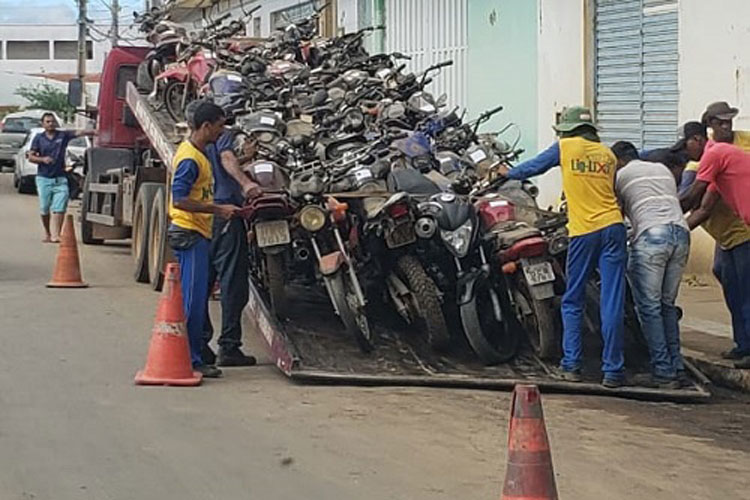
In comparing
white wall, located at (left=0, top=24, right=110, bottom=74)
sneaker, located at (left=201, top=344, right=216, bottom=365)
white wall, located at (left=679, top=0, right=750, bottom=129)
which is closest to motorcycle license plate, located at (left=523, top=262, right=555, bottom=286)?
sneaker, located at (left=201, top=344, right=216, bottom=365)

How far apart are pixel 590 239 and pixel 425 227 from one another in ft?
4.13

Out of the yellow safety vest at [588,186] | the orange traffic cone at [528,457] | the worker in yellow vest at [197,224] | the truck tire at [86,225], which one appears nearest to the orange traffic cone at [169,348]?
the worker in yellow vest at [197,224]

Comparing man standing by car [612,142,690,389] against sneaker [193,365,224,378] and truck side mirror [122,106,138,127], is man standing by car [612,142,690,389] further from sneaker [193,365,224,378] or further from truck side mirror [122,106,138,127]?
truck side mirror [122,106,138,127]

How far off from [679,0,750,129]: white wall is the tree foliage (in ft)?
177

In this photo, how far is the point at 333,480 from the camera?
25.0 ft

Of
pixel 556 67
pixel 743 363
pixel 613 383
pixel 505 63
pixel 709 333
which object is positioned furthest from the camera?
pixel 505 63

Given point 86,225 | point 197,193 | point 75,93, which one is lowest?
point 86,225

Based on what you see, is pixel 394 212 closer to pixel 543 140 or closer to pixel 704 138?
pixel 704 138

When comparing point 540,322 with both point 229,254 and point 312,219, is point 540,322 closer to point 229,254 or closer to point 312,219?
point 312,219

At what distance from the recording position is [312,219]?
10.8 meters

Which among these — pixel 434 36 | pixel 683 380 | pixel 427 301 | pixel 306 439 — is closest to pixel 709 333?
pixel 683 380

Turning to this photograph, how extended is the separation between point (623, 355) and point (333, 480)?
3535mm

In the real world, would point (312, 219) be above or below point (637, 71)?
below

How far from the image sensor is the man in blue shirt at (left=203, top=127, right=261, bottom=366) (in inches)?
428
